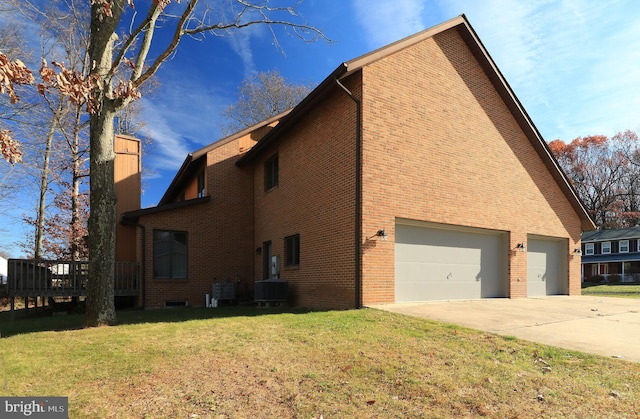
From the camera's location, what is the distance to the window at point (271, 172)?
50.7ft

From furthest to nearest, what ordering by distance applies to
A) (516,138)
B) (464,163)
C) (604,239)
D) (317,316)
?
(604,239) < (516,138) < (464,163) < (317,316)

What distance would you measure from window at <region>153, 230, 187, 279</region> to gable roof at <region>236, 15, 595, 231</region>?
157 inches

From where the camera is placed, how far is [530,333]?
7051mm

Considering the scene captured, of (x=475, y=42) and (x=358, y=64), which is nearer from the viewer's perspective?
(x=358, y=64)

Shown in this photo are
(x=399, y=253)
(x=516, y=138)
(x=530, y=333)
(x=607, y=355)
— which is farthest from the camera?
(x=516, y=138)

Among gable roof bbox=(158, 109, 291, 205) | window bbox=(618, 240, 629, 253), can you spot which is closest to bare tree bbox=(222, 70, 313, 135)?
gable roof bbox=(158, 109, 291, 205)

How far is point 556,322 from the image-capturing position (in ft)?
27.5

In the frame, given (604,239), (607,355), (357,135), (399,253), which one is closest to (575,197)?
(399,253)

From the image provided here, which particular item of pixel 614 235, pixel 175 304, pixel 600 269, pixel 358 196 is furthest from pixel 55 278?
pixel 600 269

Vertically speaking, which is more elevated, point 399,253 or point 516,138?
point 516,138

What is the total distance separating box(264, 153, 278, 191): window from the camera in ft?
50.7

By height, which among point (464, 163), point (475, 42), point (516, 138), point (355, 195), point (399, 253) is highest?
point (475, 42)

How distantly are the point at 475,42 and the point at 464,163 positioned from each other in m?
4.10

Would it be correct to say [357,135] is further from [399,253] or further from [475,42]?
[475,42]
